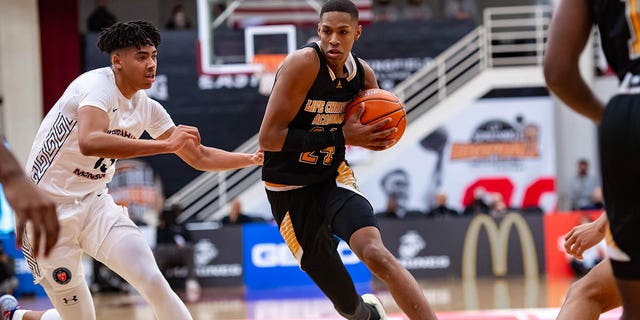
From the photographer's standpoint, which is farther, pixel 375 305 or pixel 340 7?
pixel 375 305

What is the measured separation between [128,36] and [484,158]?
462 inches

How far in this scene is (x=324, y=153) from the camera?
5.07 metres

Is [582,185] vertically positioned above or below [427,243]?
above

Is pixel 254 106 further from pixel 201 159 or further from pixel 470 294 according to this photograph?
pixel 201 159

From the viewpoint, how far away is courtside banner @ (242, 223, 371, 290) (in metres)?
12.7

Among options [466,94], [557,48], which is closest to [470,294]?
[466,94]

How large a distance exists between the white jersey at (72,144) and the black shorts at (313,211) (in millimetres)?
1024

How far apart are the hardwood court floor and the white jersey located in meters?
3.78

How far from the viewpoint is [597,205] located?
13.8m

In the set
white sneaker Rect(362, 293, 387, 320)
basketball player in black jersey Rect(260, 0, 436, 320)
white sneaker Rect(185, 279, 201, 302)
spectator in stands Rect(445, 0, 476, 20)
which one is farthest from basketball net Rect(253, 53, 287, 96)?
basketball player in black jersey Rect(260, 0, 436, 320)

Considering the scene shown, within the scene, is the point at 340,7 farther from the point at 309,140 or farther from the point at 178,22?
the point at 178,22

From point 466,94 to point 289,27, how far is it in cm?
353

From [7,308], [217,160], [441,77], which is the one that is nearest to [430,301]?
[217,160]

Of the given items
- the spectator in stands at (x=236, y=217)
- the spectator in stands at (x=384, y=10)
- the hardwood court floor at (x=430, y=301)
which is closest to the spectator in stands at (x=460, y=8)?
the spectator in stands at (x=384, y=10)
